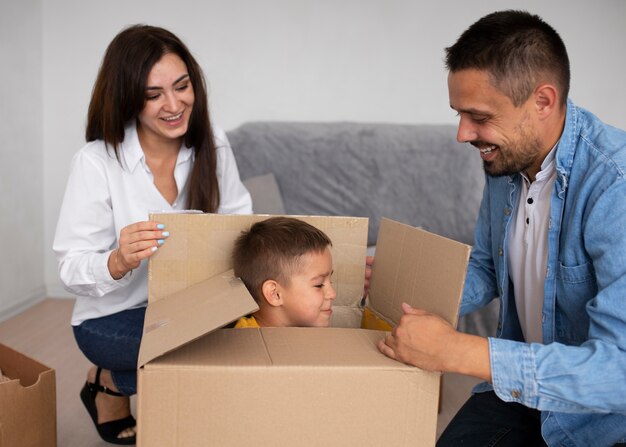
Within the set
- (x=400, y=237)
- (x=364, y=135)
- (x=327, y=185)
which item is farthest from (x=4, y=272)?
(x=400, y=237)

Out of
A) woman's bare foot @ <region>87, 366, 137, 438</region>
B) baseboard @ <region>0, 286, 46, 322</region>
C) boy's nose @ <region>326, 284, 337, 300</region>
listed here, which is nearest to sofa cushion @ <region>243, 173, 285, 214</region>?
woman's bare foot @ <region>87, 366, 137, 438</region>

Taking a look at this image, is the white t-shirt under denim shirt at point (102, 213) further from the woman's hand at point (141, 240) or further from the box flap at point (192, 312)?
the box flap at point (192, 312)

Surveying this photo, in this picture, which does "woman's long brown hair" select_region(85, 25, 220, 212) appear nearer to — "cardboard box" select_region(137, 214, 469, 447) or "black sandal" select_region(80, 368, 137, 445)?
"black sandal" select_region(80, 368, 137, 445)

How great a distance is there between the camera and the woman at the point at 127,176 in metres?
1.59

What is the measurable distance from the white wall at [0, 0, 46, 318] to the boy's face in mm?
1929

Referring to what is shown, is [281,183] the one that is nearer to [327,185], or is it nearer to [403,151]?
[327,185]

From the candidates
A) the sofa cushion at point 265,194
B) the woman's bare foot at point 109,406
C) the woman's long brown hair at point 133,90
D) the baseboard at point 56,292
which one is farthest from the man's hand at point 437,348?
the baseboard at point 56,292

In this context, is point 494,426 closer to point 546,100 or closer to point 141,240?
point 546,100

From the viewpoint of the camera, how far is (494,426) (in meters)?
1.25

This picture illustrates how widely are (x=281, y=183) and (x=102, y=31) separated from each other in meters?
1.18

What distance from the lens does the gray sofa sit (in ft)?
9.12

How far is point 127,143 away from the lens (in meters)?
1.69

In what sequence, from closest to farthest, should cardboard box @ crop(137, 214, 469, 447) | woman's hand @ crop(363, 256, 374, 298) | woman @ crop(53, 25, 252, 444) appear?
1. cardboard box @ crop(137, 214, 469, 447)
2. woman's hand @ crop(363, 256, 374, 298)
3. woman @ crop(53, 25, 252, 444)

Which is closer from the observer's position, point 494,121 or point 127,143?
point 494,121
